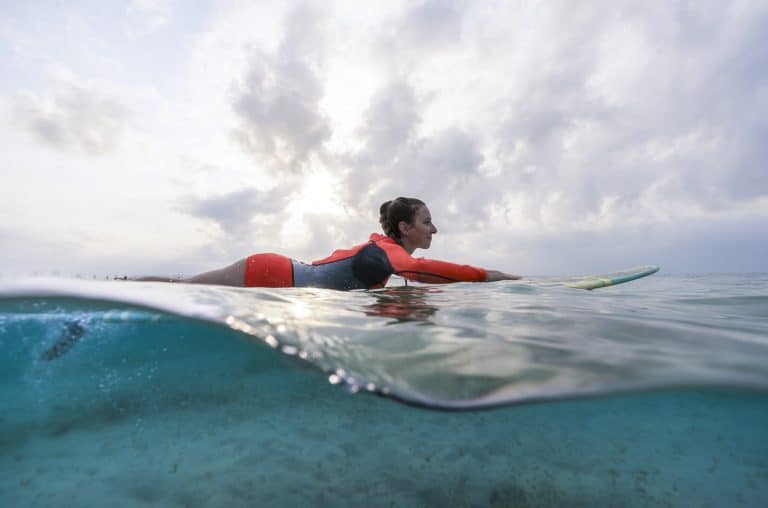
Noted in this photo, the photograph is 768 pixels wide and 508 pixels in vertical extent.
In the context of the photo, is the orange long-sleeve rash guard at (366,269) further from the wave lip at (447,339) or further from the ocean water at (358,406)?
the ocean water at (358,406)

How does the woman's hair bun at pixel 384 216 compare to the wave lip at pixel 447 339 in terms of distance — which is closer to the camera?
the wave lip at pixel 447 339

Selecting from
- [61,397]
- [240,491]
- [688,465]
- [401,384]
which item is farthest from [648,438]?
[61,397]

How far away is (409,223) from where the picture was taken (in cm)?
655

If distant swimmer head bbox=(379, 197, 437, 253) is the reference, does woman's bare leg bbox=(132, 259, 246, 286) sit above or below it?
below

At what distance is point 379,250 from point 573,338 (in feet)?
10.4

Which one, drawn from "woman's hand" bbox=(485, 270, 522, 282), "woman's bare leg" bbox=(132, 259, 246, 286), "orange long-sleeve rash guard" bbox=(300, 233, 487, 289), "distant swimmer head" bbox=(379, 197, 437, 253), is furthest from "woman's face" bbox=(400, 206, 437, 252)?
"woman's bare leg" bbox=(132, 259, 246, 286)

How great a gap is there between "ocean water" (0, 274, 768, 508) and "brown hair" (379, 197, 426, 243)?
3.68 meters

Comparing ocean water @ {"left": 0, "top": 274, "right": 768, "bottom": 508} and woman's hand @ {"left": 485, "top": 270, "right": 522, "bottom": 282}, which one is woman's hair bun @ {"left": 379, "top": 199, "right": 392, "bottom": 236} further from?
ocean water @ {"left": 0, "top": 274, "right": 768, "bottom": 508}

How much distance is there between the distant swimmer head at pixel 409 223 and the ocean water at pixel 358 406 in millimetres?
3637

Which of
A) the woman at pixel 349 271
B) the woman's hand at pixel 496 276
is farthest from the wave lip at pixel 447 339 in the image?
the woman's hand at pixel 496 276

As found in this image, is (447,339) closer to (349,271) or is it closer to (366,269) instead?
(366,269)

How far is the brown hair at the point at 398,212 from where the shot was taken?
6.54 m

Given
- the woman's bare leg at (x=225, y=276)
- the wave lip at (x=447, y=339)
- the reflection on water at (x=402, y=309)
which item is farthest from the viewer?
the woman's bare leg at (x=225, y=276)

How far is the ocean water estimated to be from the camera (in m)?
Result: 1.91
